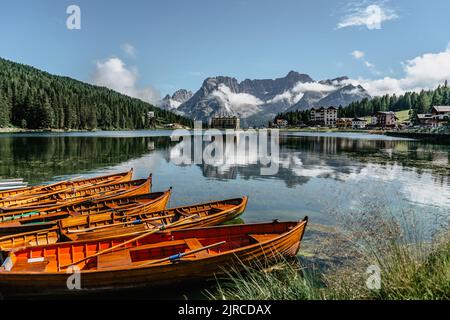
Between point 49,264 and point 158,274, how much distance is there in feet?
14.9

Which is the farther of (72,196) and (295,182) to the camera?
(295,182)

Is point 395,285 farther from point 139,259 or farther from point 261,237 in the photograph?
point 139,259

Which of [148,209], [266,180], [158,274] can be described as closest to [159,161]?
[266,180]

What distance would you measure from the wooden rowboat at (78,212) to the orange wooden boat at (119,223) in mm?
99

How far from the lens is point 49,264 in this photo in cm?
1330

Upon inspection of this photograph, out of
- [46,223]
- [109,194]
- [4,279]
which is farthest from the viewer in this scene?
[109,194]

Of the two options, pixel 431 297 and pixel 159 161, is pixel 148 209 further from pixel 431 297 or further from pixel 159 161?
pixel 159 161

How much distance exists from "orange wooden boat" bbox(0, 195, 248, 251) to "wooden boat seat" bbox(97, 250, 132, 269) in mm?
1068

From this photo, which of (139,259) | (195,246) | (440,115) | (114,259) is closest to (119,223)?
(139,259)

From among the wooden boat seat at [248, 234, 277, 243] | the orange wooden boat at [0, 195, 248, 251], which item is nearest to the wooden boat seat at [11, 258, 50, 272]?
the orange wooden boat at [0, 195, 248, 251]

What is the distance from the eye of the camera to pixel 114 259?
1400 centimetres

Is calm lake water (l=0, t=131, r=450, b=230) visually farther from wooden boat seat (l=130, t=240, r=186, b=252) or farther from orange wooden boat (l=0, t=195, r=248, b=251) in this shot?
wooden boat seat (l=130, t=240, r=186, b=252)

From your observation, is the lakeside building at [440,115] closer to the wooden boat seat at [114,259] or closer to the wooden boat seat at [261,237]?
the wooden boat seat at [261,237]

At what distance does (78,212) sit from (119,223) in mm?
4308
